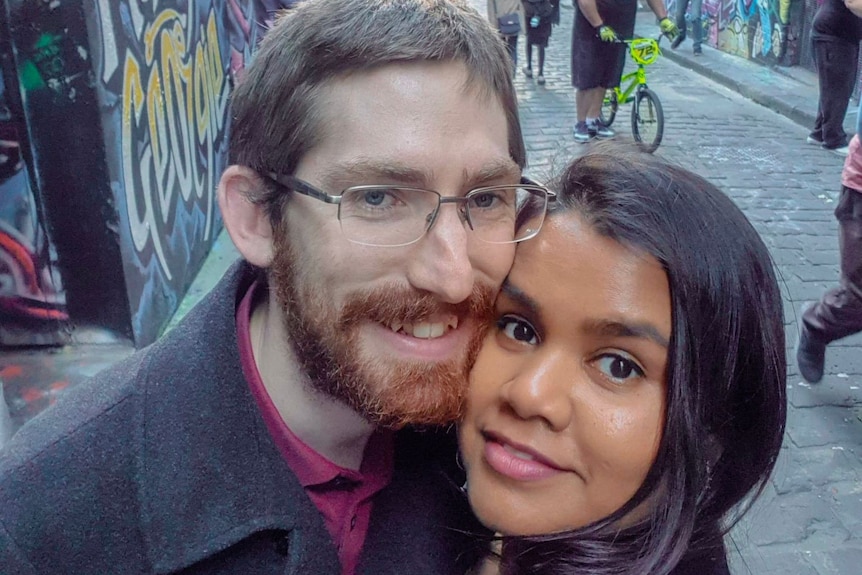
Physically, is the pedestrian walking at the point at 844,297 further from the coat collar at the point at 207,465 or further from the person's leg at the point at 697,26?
the person's leg at the point at 697,26

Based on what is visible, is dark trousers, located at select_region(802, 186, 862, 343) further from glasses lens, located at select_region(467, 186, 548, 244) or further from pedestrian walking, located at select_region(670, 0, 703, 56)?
pedestrian walking, located at select_region(670, 0, 703, 56)

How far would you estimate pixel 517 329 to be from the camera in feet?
5.30

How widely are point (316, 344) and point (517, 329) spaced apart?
Answer: 42cm

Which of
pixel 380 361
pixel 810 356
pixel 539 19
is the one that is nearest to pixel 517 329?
pixel 380 361

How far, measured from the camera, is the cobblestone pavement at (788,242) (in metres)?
3.02

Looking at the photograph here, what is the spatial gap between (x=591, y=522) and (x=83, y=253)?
9.88 feet

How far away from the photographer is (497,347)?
1.62m

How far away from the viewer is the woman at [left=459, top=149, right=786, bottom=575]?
4.82 ft

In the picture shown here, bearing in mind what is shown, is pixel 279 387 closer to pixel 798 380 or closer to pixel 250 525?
pixel 250 525

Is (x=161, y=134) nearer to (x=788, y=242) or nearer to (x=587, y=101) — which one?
(x=788, y=242)

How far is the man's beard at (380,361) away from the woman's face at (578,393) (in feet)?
0.31

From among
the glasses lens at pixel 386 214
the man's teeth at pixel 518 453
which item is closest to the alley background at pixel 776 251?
the glasses lens at pixel 386 214

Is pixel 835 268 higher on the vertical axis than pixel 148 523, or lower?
lower

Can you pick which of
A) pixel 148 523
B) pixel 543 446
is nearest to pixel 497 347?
pixel 543 446
